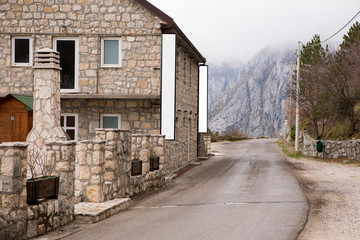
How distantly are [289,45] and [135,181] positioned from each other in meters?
184

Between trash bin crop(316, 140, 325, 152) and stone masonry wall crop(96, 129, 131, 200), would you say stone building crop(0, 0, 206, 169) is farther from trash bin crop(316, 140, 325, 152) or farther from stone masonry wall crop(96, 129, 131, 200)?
trash bin crop(316, 140, 325, 152)

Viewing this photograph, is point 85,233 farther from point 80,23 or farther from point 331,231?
point 80,23

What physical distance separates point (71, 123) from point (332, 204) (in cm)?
1043

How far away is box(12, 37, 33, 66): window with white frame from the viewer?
16812 mm

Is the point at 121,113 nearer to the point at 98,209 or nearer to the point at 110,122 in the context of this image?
the point at 110,122

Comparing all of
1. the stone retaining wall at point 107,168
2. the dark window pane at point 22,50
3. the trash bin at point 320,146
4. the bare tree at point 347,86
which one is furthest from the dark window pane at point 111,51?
the bare tree at point 347,86

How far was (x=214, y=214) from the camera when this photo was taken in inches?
346

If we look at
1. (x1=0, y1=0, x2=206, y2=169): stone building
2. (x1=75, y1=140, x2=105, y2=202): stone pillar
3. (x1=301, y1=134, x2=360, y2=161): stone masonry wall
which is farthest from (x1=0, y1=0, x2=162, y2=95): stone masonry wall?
(x1=301, y1=134, x2=360, y2=161): stone masonry wall

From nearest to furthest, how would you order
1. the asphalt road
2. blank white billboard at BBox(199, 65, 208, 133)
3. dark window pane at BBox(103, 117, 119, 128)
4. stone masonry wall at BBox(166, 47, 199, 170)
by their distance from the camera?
the asphalt road < dark window pane at BBox(103, 117, 119, 128) < stone masonry wall at BBox(166, 47, 199, 170) < blank white billboard at BBox(199, 65, 208, 133)

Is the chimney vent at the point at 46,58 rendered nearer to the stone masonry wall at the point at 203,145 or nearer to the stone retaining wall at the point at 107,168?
the stone retaining wall at the point at 107,168

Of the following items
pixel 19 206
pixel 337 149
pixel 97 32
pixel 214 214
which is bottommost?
pixel 214 214

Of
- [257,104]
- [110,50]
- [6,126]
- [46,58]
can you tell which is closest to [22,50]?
[110,50]

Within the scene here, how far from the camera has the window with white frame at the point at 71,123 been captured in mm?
16703

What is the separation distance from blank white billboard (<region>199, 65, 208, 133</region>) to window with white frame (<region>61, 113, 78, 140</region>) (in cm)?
989
